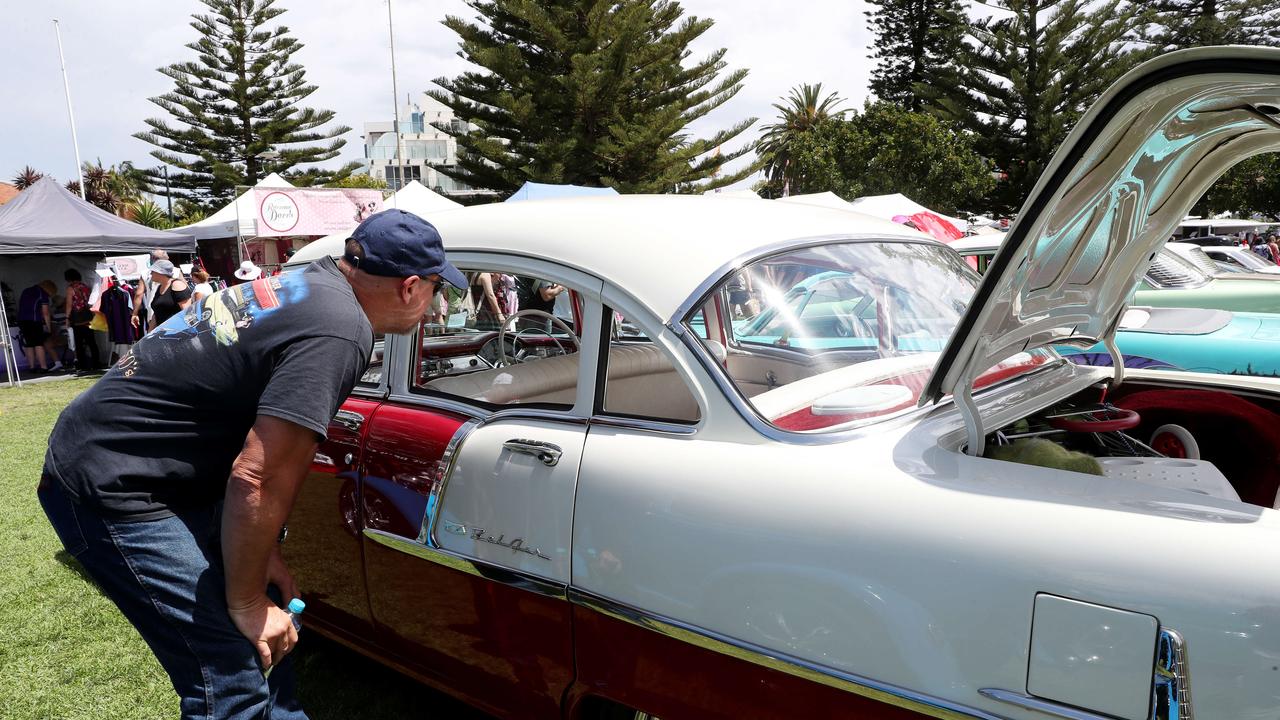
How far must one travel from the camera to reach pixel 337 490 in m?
2.71

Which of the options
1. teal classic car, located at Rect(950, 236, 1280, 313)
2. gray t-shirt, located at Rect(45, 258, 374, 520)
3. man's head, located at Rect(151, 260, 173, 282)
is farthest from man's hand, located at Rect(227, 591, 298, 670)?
man's head, located at Rect(151, 260, 173, 282)

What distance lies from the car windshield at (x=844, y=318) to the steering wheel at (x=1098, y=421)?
22 cm

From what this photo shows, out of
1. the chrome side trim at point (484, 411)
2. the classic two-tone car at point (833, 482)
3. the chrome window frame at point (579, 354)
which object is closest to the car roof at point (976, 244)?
the classic two-tone car at point (833, 482)

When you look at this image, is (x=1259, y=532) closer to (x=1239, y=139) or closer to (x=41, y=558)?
(x=1239, y=139)

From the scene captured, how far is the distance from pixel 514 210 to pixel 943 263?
143cm

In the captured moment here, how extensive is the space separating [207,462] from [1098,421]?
7.45 feet

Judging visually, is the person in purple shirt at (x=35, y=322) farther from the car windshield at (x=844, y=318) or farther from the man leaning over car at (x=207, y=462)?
the car windshield at (x=844, y=318)

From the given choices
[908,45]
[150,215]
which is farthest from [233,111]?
[908,45]

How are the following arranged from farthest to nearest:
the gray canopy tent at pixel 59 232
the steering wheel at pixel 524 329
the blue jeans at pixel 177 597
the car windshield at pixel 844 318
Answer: the gray canopy tent at pixel 59 232 → the steering wheel at pixel 524 329 → the car windshield at pixel 844 318 → the blue jeans at pixel 177 597

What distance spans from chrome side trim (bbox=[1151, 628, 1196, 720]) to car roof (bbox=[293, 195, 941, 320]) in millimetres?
1237

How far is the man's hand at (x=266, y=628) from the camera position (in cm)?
181

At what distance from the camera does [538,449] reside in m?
2.20

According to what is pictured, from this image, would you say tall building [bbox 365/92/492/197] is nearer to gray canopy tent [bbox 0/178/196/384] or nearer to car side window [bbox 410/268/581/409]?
gray canopy tent [bbox 0/178/196/384]

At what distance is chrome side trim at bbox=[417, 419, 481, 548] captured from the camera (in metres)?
2.35
